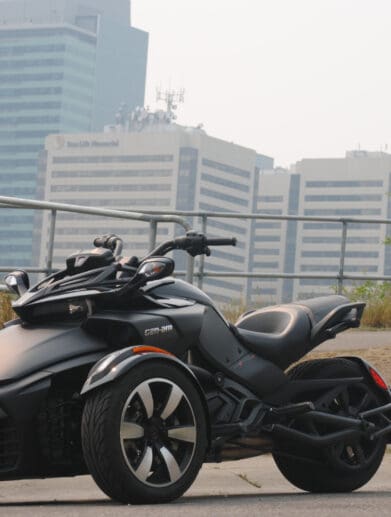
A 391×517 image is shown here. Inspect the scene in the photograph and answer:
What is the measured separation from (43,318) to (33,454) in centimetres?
58

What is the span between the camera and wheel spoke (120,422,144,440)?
213 inches

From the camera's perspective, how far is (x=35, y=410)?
17.7ft

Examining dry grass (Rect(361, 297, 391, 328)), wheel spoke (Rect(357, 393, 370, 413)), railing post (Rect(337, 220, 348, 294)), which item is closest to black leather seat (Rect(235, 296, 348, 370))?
wheel spoke (Rect(357, 393, 370, 413))

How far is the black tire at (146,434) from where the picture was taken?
5.35m

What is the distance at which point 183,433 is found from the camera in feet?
18.5

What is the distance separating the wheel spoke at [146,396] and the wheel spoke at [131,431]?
0.26 feet

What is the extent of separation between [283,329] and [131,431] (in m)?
1.27

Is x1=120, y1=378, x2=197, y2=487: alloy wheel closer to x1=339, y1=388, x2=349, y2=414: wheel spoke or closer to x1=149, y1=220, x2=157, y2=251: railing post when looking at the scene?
x1=339, y1=388, x2=349, y2=414: wheel spoke

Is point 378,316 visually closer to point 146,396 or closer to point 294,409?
point 294,409

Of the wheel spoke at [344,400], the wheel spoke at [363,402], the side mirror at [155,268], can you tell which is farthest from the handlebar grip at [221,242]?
the wheel spoke at [363,402]

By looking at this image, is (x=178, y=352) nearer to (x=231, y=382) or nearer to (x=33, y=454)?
(x=231, y=382)

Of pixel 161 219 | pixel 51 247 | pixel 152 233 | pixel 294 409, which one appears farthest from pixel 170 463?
pixel 51 247

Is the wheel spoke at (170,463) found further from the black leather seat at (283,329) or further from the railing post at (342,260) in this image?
the railing post at (342,260)

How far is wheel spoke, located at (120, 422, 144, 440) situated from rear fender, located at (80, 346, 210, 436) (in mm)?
192
